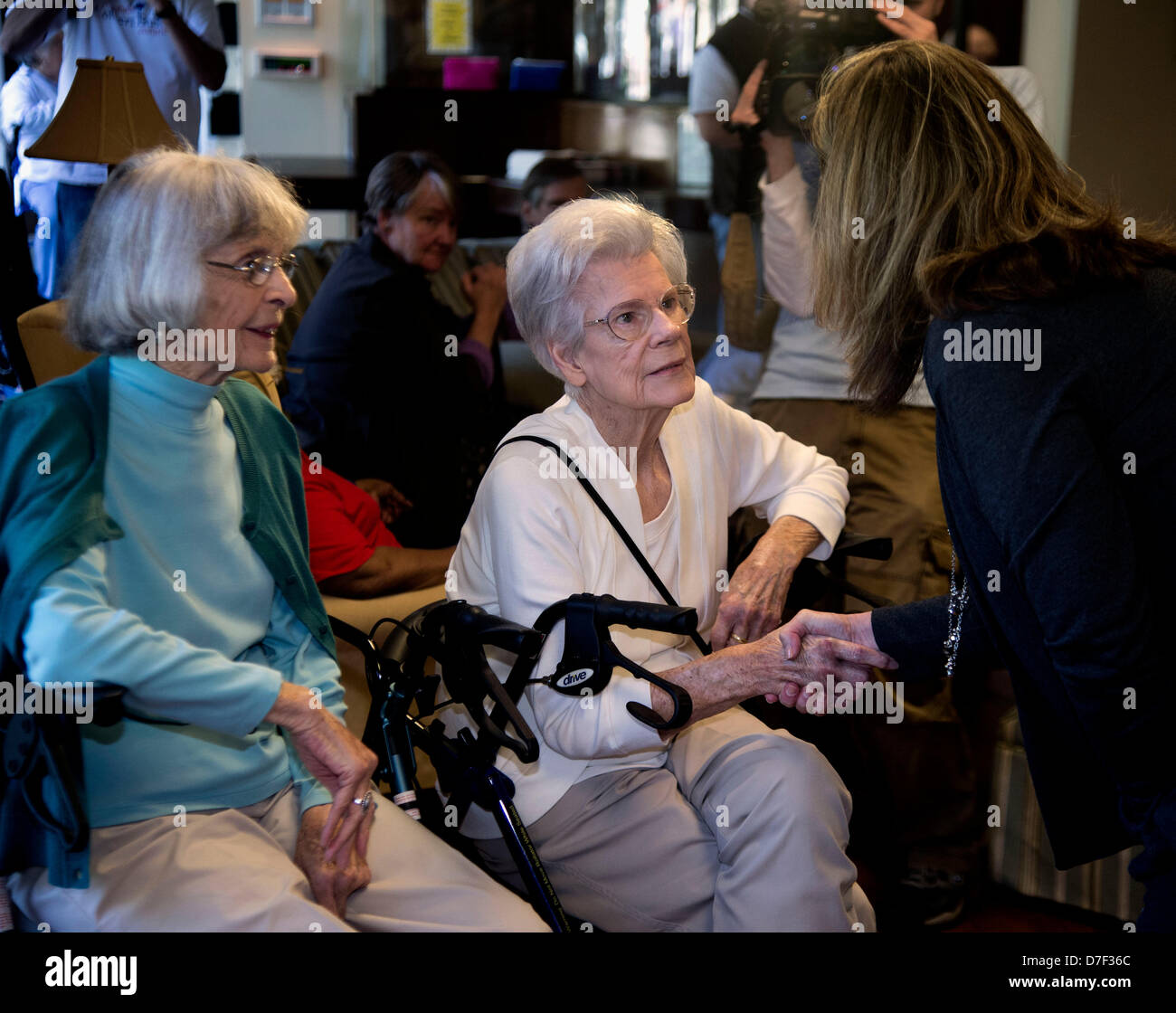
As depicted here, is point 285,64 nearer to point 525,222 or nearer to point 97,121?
point 525,222

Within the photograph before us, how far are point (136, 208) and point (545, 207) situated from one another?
2.12 meters

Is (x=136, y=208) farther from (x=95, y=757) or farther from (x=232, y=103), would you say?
(x=232, y=103)

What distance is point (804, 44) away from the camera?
2.70 meters

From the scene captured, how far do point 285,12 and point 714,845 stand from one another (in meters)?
4.48

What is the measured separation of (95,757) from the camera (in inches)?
52.3

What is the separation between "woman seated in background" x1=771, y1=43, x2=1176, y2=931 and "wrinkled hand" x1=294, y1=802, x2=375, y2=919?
0.77 metres

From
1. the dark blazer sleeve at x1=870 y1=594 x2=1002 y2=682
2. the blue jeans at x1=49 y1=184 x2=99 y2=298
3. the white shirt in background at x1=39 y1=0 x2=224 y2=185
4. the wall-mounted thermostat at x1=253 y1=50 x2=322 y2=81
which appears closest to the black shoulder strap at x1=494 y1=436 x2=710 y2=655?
the dark blazer sleeve at x1=870 y1=594 x2=1002 y2=682

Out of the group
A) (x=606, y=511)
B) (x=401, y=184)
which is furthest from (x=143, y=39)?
(x=606, y=511)

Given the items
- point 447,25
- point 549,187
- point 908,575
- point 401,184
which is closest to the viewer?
point 908,575

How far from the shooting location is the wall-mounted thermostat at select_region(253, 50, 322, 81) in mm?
4969

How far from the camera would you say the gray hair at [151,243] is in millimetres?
1373
